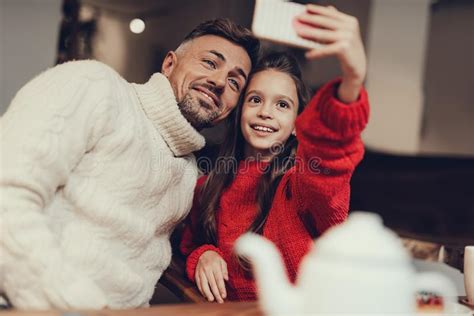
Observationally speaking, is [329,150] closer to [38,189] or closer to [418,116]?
[38,189]

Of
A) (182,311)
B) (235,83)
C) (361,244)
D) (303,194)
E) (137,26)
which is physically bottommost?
(182,311)

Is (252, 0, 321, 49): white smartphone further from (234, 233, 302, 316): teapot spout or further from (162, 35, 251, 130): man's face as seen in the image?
(162, 35, 251, 130): man's face

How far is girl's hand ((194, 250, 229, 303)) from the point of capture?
4.31 ft

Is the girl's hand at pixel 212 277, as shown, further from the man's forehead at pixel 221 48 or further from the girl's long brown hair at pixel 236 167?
the man's forehead at pixel 221 48

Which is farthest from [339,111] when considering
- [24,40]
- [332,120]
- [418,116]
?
[418,116]

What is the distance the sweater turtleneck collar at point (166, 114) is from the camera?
51.1 inches

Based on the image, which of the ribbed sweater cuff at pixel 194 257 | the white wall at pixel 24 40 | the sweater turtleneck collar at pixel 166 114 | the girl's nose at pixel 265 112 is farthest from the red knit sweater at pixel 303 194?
the white wall at pixel 24 40

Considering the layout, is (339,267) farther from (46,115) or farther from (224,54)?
(224,54)

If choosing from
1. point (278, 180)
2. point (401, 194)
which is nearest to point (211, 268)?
point (278, 180)

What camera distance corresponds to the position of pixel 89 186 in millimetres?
1123

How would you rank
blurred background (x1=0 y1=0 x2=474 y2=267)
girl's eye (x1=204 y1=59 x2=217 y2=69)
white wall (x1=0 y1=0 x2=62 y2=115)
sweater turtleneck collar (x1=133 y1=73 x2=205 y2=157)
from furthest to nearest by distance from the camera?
blurred background (x1=0 y1=0 x2=474 y2=267) → white wall (x1=0 y1=0 x2=62 y2=115) → girl's eye (x1=204 y1=59 x2=217 y2=69) → sweater turtleneck collar (x1=133 y1=73 x2=205 y2=157)

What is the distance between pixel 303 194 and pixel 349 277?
0.70m

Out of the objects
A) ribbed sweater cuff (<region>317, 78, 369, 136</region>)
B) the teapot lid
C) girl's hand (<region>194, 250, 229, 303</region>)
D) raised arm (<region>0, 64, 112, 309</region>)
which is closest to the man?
raised arm (<region>0, 64, 112, 309</region>)

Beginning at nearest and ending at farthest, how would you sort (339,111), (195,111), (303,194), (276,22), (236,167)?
(276,22)
(339,111)
(303,194)
(195,111)
(236,167)
